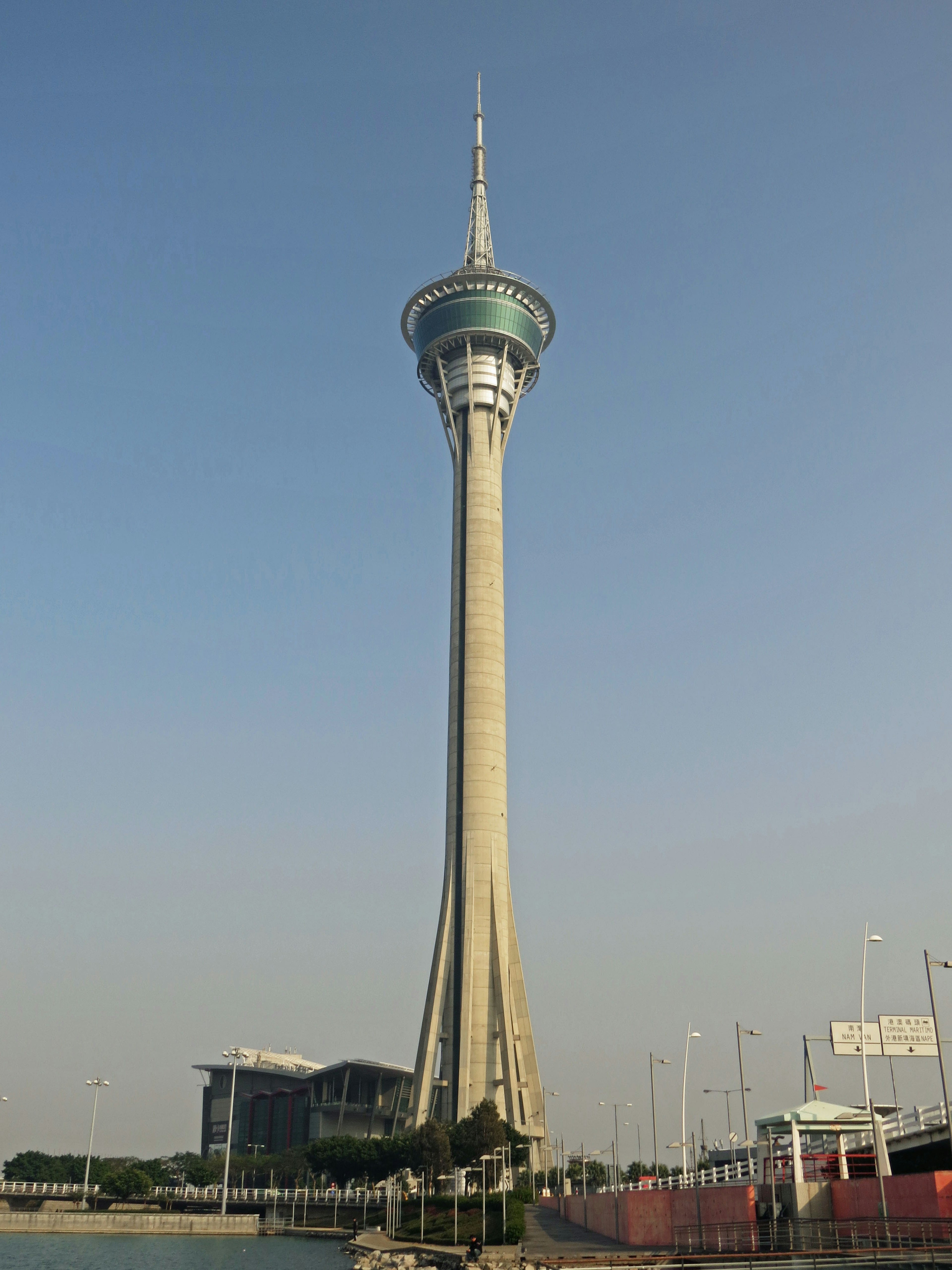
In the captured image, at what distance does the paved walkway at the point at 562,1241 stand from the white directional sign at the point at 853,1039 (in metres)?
11.1

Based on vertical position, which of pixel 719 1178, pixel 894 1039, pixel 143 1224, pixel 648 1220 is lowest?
pixel 143 1224

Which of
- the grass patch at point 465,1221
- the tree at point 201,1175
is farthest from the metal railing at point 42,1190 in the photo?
the grass patch at point 465,1221

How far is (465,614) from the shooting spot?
114062 mm

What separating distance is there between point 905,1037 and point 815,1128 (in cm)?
487

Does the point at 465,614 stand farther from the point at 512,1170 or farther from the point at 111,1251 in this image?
the point at 111,1251

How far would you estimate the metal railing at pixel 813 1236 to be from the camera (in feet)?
104

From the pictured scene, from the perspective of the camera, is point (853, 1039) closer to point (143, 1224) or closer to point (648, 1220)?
point (648, 1220)

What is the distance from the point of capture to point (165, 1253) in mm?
69438

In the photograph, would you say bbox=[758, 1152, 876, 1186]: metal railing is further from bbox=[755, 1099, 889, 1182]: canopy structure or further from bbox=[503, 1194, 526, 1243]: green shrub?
bbox=[503, 1194, 526, 1243]: green shrub

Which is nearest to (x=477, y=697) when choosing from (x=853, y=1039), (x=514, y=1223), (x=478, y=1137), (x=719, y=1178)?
(x=478, y=1137)

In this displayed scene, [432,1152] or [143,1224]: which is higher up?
[432,1152]

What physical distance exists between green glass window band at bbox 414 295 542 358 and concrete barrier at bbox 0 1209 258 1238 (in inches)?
3370

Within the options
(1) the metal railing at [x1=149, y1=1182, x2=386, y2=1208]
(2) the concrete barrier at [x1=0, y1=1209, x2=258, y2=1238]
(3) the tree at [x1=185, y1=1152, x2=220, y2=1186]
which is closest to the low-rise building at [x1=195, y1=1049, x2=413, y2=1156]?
(3) the tree at [x1=185, y1=1152, x2=220, y2=1186]

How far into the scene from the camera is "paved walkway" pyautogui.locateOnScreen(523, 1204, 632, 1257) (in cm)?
4359
